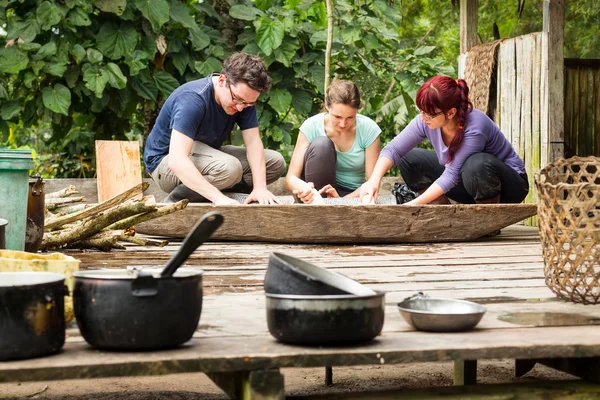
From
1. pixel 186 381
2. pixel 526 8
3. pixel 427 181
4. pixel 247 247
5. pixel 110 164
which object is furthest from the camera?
pixel 526 8

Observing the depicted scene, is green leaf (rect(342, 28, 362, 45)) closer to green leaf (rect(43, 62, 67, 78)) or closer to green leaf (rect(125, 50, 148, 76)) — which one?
green leaf (rect(125, 50, 148, 76))

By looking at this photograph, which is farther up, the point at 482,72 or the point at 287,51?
the point at 287,51

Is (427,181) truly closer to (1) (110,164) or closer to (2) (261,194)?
(2) (261,194)

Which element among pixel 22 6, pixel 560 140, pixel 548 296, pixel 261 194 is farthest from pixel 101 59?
pixel 548 296

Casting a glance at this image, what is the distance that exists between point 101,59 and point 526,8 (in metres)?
6.40

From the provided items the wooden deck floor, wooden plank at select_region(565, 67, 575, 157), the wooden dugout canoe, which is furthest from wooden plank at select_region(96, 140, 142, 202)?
wooden plank at select_region(565, 67, 575, 157)

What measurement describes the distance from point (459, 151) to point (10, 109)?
11.7ft

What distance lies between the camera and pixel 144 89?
6484 mm

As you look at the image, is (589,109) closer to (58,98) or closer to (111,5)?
(111,5)

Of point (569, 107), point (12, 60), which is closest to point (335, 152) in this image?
point (12, 60)

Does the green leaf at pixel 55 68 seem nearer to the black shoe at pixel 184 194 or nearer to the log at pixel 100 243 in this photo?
the black shoe at pixel 184 194

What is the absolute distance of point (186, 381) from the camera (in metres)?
3.35

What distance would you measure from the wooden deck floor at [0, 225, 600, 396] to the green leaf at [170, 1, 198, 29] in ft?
10.1

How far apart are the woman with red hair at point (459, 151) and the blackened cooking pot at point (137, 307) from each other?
282cm
